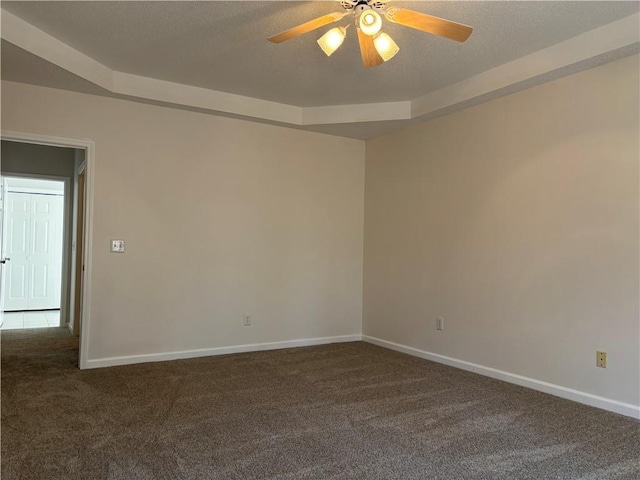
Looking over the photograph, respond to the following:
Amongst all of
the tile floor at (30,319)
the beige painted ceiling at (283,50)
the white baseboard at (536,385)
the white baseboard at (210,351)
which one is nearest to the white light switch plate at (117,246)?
the white baseboard at (210,351)

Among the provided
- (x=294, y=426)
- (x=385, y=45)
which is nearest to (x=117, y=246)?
(x=294, y=426)

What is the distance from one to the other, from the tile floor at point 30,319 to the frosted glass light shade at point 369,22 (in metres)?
5.82

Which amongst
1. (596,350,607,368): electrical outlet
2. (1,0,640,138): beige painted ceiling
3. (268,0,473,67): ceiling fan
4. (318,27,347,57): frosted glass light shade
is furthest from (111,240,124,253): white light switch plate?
(596,350,607,368): electrical outlet

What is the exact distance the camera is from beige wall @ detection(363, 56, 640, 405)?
295 cm

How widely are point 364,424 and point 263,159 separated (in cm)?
291

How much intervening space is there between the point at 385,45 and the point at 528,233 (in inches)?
73.7

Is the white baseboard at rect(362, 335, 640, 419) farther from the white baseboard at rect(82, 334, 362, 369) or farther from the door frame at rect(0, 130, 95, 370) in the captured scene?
the door frame at rect(0, 130, 95, 370)

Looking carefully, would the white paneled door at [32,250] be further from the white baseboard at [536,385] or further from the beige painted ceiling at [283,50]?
the white baseboard at [536,385]

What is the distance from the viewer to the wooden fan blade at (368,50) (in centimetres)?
258

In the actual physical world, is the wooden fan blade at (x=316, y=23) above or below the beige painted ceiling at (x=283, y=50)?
below

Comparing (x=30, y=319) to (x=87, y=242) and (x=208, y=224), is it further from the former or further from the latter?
(x=208, y=224)

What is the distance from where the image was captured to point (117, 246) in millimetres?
3975

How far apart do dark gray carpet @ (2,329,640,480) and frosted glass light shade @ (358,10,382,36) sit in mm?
2241

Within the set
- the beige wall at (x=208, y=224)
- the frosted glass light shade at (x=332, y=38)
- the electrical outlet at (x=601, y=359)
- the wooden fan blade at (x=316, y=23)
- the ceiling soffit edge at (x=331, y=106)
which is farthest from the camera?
the beige wall at (x=208, y=224)
